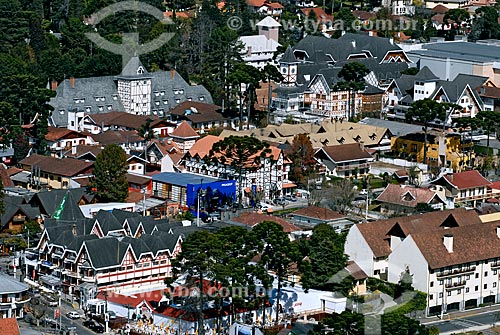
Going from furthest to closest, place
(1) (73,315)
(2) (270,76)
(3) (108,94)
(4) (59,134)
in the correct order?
(2) (270,76) → (3) (108,94) → (4) (59,134) → (1) (73,315)

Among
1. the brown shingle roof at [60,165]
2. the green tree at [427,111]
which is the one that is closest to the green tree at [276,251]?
the brown shingle roof at [60,165]

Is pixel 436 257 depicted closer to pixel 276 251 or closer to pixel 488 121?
pixel 276 251

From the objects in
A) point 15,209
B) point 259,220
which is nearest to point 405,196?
point 259,220

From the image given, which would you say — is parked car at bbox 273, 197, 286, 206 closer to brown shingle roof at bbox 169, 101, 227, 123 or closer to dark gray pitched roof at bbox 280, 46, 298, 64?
brown shingle roof at bbox 169, 101, 227, 123

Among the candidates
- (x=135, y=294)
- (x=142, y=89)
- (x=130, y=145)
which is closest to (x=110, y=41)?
(x=142, y=89)

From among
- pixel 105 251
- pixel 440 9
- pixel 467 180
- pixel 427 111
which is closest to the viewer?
pixel 105 251

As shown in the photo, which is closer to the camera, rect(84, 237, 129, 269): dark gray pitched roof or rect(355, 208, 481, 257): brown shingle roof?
rect(84, 237, 129, 269): dark gray pitched roof

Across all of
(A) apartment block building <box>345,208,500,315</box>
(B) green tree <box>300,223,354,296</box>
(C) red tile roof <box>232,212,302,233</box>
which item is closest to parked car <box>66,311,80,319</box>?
(B) green tree <box>300,223,354,296</box>
